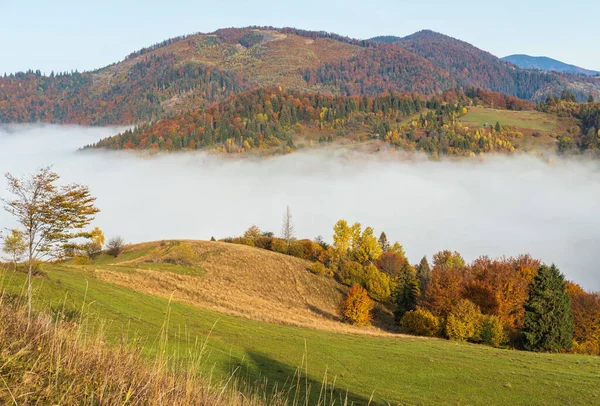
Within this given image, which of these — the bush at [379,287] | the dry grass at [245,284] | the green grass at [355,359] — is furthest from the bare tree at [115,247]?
the bush at [379,287]

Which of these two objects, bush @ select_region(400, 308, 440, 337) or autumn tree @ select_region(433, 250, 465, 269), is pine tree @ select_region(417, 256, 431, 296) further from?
autumn tree @ select_region(433, 250, 465, 269)

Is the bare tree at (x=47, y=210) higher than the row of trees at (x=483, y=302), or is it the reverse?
the bare tree at (x=47, y=210)

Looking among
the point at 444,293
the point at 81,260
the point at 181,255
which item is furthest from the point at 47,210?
the point at 444,293

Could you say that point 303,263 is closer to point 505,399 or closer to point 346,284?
point 346,284

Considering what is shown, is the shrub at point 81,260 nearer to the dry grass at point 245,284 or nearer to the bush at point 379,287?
the dry grass at point 245,284

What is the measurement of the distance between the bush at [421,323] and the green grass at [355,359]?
18098mm

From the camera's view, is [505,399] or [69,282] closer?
[505,399]

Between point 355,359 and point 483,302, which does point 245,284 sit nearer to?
point 483,302

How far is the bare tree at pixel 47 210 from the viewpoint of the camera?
21.5 metres

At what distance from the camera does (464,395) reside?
2462 centimetres

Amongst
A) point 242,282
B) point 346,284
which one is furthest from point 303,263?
point 242,282

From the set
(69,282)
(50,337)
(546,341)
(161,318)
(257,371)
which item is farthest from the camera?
(546,341)

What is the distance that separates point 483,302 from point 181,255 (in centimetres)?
5185

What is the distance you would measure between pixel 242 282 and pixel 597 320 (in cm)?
5441
